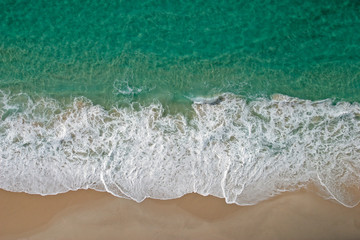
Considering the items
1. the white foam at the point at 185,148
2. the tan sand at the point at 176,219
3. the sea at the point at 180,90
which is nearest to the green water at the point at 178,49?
the sea at the point at 180,90

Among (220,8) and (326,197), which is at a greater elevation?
(220,8)

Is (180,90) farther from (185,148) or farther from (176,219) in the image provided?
(176,219)

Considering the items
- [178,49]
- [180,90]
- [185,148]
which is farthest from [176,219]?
[178,49]

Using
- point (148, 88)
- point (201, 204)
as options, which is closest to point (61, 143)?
point (148, 88)

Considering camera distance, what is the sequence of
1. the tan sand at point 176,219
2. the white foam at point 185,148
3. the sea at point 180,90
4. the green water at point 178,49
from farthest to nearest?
1. the green water at point 178,49
2. the sea at point 180,90
3. the white foam at point 185,148
4. the tan sand at point 176,219

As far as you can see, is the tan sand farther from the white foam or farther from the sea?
the sea

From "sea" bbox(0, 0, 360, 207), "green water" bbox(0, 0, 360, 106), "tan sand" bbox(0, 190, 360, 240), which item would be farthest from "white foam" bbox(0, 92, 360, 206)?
"green water" bbox(0, 0, 360, 106)

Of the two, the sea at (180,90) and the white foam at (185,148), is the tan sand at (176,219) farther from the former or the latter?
the sea at (180,90)

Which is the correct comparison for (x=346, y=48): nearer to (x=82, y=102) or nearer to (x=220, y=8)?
(x=220, y=8)
